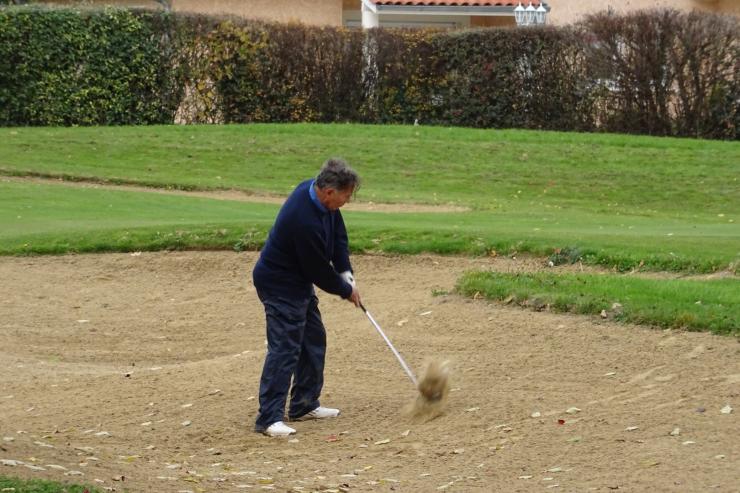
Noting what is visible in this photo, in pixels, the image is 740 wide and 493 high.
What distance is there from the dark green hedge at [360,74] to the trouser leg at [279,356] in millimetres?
19095

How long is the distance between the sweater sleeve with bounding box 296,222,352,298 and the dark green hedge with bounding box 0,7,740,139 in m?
19.1

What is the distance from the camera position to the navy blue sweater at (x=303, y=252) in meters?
8.25

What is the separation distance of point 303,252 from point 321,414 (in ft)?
4.23

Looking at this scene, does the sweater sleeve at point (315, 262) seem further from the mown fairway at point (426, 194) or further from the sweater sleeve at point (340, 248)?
the mown fairway at point (426, 194)

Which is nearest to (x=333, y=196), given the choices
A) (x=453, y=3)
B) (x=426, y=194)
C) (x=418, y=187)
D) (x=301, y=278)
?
(x=301, y=278)

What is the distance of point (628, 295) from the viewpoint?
10516 mm

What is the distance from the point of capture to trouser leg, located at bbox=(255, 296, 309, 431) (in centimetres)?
845

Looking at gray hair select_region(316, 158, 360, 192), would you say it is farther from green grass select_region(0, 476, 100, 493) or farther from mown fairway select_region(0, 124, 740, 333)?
mown fairway select_region(0, 124, 740, 333)

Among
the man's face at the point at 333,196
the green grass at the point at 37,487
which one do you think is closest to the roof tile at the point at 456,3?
the man's face at the point at 333,196

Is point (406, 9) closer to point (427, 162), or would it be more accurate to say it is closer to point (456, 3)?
point (456, 3)

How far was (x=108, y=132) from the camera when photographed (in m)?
26.4

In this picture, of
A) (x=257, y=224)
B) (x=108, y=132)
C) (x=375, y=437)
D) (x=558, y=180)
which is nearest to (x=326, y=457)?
(x=375, y=437)

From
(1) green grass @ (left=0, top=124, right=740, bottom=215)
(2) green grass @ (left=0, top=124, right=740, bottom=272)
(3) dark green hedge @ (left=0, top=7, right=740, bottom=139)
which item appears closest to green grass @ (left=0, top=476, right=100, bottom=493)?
(2) green grass @ (left=0, top=124, right=740, bottom=272)

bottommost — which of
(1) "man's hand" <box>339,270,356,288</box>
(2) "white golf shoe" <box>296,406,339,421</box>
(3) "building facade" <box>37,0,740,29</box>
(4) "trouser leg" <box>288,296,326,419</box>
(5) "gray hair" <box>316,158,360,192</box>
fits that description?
(2) "white golf shoe" <box>296,406,339,421</box>
